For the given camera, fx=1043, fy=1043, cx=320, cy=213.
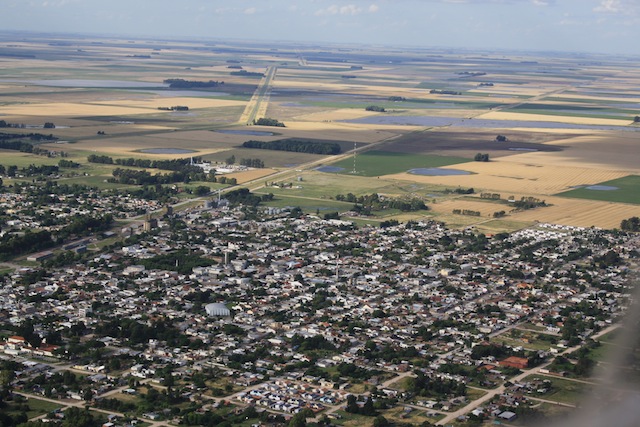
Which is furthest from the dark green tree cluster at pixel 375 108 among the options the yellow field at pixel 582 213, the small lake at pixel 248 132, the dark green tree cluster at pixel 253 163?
the yellow field at pixel 582 213

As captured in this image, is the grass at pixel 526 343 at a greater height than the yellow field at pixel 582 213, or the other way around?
the yellow field at pixel 582 213

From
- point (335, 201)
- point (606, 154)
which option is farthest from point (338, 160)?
point (606, 154)

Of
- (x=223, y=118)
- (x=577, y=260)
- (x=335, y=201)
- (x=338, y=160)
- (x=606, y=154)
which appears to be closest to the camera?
(x=577, y=260)

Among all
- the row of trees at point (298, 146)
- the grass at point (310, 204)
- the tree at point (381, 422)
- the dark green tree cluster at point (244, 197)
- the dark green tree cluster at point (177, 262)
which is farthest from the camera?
the row of trees at point (298, 146)

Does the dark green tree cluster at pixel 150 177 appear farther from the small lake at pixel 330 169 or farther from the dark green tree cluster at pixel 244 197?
the small lake at pixel 330 169

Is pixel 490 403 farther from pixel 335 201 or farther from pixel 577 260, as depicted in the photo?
pixel 335 201

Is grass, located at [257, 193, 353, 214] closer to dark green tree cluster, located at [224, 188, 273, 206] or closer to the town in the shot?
dark green tree cluster, located at [224, 188, 273, 206]
